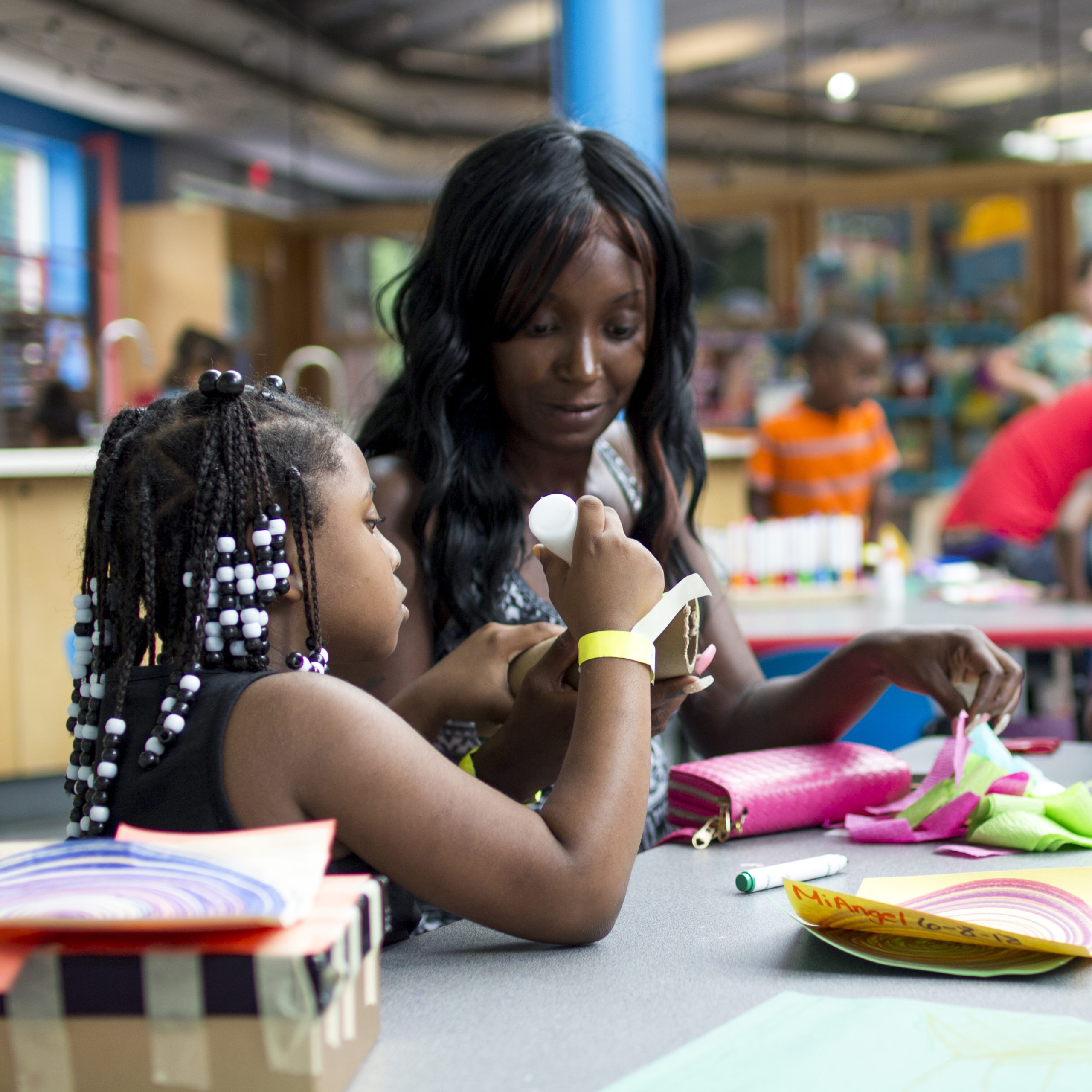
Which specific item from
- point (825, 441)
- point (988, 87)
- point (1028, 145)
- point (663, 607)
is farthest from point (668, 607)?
point (1028, 145)

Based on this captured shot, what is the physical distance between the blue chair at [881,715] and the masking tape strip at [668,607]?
121 centimetres

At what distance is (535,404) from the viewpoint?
4.98 feet

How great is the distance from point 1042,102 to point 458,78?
434cm

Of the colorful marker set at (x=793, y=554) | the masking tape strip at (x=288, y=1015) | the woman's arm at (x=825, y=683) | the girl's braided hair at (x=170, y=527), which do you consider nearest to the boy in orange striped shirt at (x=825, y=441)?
the colorful marker set at (x=793, y=554)

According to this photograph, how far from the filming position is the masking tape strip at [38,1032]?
0.68m

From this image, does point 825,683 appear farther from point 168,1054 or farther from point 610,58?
point 610,58

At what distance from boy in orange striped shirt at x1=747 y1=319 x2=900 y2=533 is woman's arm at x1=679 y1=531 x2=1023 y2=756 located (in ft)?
10.7

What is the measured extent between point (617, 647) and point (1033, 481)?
3.51 meters

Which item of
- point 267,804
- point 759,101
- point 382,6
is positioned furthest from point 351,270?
point 267,804

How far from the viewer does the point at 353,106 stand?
29.3ft

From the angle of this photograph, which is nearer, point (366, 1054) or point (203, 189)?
point (366, 1054)

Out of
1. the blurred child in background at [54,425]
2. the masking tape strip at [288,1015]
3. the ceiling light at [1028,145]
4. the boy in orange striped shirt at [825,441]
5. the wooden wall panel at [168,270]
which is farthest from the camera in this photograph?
the ceiling light at [1028,145]

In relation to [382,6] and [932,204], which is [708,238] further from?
[382,6]

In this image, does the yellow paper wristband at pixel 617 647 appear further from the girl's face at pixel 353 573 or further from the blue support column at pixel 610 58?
the blue support column at pixel 610 58
